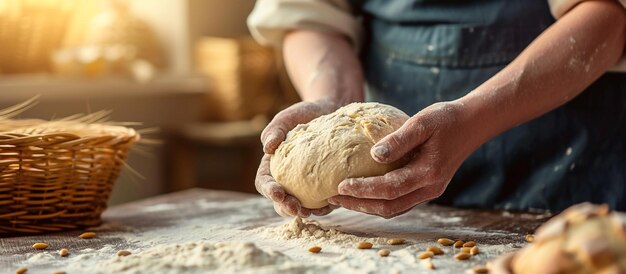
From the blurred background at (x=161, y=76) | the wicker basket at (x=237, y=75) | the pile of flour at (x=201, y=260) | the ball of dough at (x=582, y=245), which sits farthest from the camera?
the wicker basket at (x=237, y=75)

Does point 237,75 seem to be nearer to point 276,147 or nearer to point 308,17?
point 308,17

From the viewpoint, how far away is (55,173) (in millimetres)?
1496

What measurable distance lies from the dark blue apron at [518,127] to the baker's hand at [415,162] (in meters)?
0.40

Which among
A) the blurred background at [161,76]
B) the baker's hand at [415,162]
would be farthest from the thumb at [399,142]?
the blurred background at [161,76]

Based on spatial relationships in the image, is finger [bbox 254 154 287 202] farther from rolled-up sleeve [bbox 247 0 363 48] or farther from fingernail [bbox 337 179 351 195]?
rolled-up sleeve [bbox 247 0 363 48]

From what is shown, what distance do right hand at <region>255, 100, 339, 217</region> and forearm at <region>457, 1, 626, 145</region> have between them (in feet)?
1.10

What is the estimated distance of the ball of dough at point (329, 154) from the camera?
1352 millimetres

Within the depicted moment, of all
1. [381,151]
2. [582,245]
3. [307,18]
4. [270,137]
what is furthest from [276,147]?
[582,245]

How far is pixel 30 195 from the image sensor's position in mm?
1490

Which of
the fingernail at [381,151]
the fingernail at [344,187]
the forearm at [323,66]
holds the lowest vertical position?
the fingernail at [344,187]

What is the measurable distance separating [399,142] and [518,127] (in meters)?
0.58

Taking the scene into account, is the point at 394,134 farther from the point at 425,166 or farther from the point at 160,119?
the point at 160,119

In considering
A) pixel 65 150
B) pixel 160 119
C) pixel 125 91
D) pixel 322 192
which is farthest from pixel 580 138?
pixel 160 119

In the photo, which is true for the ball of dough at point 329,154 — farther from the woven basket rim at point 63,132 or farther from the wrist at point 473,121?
the woven basket rim at point 63,132
